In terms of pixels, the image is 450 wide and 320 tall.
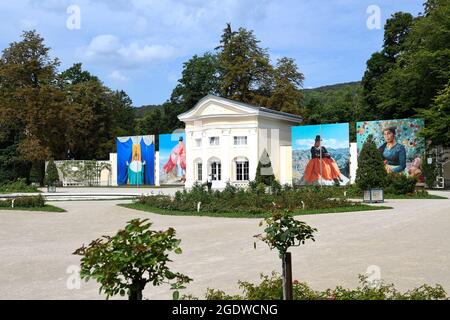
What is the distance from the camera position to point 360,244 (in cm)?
1089

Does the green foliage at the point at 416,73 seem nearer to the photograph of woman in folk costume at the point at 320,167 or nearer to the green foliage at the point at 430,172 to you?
the green foliage at the point at 430,172

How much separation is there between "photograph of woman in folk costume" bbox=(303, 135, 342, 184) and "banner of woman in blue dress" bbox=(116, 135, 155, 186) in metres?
19.4

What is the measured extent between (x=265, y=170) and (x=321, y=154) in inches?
198

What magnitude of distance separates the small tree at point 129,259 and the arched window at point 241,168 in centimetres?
3877

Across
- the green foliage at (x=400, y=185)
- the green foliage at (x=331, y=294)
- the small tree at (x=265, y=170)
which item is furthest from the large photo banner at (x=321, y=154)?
the green foliage at (x=331, y=294)

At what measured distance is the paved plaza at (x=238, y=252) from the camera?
7.22m

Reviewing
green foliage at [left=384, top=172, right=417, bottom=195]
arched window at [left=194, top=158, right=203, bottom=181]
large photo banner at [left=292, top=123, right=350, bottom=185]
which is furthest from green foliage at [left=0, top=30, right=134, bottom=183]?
green foliage at [left=384, top=172, right=417, bottom=195]

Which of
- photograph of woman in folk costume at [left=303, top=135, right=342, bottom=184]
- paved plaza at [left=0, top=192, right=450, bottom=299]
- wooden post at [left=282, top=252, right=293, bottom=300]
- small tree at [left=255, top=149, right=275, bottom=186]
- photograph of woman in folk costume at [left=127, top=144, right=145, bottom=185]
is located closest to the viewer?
wooden post at [left=282, top=252, right=293, bottom=300]

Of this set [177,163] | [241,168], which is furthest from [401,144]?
[177,163]

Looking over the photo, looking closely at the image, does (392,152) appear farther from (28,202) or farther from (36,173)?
(36,173)

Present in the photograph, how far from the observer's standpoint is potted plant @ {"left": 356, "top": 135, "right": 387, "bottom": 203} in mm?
23609

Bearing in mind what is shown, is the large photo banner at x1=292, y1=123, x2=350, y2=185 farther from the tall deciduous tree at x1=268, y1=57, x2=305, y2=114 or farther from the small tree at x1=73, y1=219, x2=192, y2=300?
the small tree at x1=73, y1=219, x2=192, y2=300

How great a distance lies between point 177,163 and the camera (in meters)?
52.1
